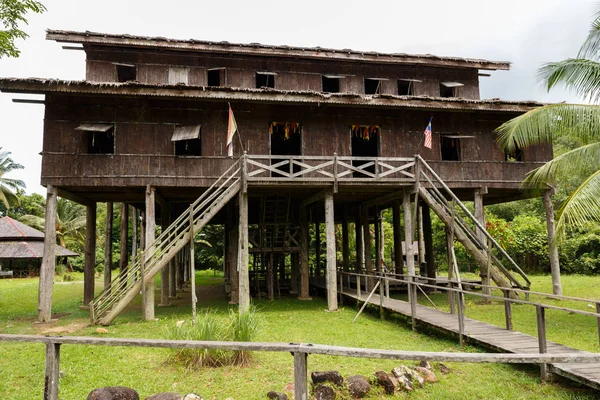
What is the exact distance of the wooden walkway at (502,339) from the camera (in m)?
6.23

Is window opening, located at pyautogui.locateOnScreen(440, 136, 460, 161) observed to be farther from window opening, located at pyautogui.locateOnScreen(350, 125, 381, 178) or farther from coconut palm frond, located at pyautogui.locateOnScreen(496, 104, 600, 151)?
coconut palm frond, located at pyautogui.locateOnScreen(496, 104, 600, 151)

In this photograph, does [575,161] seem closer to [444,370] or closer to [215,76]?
[444,370]

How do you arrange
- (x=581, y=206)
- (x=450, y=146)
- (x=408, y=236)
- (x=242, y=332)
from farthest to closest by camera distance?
(x=450, y=146), (x=408, y=236), (x=581, y=206), (x=242, y=332)

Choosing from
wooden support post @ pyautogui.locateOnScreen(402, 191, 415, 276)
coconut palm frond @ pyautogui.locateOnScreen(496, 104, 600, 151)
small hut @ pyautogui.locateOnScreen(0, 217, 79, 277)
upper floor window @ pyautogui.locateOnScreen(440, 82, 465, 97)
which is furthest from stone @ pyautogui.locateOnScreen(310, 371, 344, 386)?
small hut @ pyautogui.locateOnScreen(0, 217, 79, 277)

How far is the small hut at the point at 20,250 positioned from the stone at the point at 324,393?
33.5 meters

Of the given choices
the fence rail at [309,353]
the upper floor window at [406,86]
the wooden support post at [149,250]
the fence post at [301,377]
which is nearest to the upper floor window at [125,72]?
the wooden support post at [149,250]

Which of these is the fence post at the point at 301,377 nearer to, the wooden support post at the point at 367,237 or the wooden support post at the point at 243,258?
the wooden support post at the point at 243,258

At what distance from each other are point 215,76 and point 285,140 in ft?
13.0

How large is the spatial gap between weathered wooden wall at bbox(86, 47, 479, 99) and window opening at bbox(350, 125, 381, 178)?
217 centimetres

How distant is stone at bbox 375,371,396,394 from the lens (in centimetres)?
643

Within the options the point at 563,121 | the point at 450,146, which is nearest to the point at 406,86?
the point at 450,146

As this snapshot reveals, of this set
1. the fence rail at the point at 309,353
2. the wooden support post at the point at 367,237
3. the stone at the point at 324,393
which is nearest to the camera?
the fence rail at the point at 309,353

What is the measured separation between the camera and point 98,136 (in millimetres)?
16078

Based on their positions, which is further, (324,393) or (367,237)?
(367,237)
